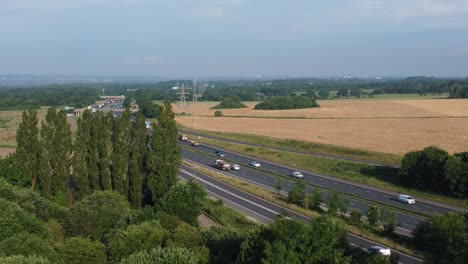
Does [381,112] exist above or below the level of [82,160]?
below

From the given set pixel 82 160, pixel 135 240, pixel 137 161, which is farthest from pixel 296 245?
pixel 82 160

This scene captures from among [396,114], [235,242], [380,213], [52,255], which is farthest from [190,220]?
[396,114]

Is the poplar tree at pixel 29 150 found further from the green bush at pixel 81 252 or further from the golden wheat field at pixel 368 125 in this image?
the golden wheat field at pixel 368 125

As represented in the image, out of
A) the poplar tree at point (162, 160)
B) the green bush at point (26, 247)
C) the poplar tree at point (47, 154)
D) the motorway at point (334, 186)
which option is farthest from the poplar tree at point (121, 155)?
the motorway at point (334, 186)

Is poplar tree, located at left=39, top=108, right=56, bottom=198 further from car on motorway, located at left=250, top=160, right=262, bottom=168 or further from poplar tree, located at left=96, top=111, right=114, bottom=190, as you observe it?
car on motorway, located at left=250, top=160, right=262, bottom=168

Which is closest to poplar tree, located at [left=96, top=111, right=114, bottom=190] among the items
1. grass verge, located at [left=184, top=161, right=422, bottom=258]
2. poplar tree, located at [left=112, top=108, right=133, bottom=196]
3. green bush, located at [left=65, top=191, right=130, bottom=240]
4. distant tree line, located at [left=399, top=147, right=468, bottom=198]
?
poplar tree, located at [left=112, top=108, right=133, bottom=196]

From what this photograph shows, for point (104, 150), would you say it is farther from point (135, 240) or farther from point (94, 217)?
point (135, 240)

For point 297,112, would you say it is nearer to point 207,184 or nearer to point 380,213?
point 207,184
